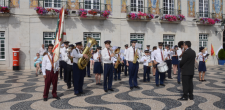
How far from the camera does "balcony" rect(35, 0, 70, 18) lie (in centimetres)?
1562

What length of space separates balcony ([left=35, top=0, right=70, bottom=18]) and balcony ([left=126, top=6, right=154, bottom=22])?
5.20 meters

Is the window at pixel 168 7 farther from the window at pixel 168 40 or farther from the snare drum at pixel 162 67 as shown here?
the snare drum at pixel 162 67

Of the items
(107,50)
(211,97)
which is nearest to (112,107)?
(107,50)

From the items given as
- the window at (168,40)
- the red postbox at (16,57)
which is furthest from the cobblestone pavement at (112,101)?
the window at (168,40)

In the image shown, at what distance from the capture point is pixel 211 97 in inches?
255

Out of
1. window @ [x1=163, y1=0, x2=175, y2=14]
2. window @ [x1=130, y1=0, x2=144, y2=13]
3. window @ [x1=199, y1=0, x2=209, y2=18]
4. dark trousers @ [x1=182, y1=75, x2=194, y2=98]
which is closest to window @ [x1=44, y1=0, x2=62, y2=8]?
window @ [x1=130, y1=0, x2=144, y2=13]

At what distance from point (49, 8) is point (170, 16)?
10.4m

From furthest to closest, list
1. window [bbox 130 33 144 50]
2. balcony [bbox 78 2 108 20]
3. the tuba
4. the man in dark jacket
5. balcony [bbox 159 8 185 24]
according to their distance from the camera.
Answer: balcony [bbox 159 8 185 24]
window [bbox 130 33 144 50]
balcony [bbox 78 2 108 20]
the tuba
the man in dark jacket

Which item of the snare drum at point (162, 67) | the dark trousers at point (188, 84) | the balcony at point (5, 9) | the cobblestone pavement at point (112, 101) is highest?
the balcony at point (5, 9)

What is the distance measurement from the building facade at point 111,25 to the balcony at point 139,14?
86mm

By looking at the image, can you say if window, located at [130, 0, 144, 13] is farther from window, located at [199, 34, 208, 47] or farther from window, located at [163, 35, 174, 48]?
window, located at [199, 34, 208, 47]

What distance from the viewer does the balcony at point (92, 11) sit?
16328 mm

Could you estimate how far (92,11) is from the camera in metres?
16.4

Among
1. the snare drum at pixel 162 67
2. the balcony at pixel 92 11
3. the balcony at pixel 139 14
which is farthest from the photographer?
the balcony at pixel 139 14
